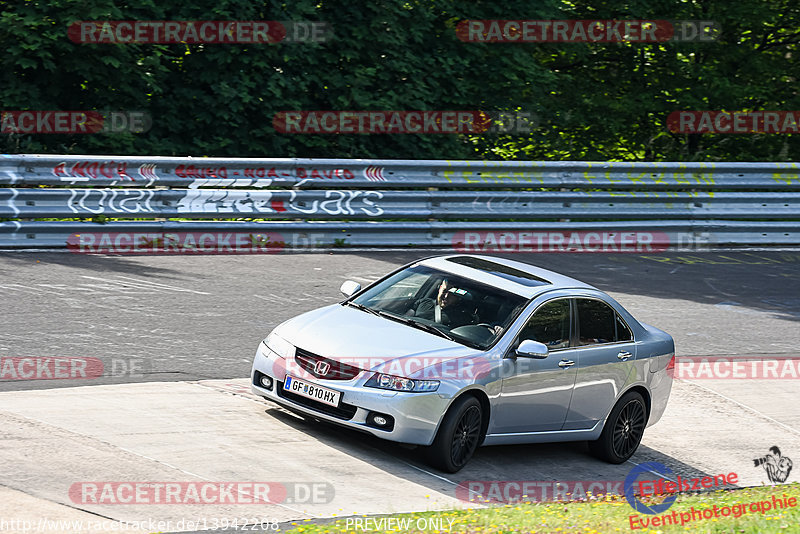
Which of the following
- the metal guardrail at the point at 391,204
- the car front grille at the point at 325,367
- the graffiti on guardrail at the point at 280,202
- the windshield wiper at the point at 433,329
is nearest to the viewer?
the car front grille at the point at 325,367

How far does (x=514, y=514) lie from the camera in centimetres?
717

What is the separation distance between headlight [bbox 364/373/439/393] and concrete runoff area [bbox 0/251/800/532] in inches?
23.5

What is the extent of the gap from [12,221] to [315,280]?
13.2 ft

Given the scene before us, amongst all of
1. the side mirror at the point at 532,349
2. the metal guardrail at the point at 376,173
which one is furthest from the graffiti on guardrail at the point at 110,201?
the side mirror at the point at 532,349

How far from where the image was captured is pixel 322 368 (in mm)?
8352

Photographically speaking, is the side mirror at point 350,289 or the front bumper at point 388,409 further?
the side mirror at point 350,289

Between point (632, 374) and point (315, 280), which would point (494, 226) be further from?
point (632, 374)

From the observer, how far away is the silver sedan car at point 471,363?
321 inches

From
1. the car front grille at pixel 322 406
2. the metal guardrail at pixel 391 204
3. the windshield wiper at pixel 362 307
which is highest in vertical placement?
the metal guardrail at pixel 391 204

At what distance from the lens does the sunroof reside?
9.48 m

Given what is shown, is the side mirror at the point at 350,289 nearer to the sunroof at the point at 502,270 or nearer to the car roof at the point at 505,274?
the car roof at the point at 505,274

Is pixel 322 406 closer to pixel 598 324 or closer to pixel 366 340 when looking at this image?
pixel 366 340

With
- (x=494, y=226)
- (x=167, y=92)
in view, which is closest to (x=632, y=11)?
(x=494, y=226)

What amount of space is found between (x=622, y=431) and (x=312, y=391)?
3.05 meters
